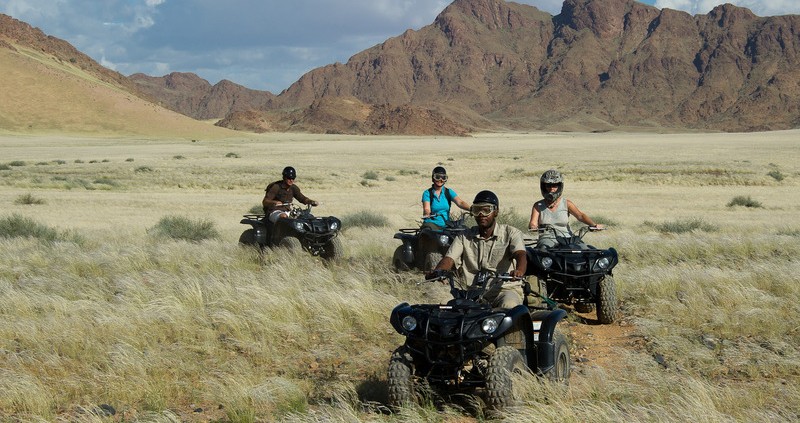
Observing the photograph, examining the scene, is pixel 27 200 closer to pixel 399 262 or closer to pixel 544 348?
pixel 399 262

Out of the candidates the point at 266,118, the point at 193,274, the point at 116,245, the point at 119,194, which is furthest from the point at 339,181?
the point at 266,118

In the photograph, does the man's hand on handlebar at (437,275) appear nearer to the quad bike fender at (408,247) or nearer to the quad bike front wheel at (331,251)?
the quad bike fender at (408,247)

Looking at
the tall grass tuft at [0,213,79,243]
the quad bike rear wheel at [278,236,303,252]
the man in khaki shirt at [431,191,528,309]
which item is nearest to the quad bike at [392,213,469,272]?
the quad bike rear wheel at [278,236,303,252]

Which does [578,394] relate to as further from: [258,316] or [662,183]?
[662,183]

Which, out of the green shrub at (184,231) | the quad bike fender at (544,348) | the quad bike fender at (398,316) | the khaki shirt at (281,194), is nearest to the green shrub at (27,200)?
the green shrub at (184,231)

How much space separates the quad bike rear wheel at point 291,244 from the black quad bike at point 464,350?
6786 millimetres

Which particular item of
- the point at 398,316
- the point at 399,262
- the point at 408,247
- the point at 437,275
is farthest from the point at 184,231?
the point at 398,316

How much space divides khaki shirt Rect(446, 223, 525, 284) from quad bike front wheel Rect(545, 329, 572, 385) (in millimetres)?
706

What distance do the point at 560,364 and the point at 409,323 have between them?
52.4 inches

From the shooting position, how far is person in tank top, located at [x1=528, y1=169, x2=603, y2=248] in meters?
9.38

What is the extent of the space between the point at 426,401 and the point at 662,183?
33.2 metres

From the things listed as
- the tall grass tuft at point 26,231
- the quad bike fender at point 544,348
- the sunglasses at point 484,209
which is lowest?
the tall grass tuft at point 26,231

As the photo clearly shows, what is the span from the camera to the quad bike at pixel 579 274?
8.66 meters

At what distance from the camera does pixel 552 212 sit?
958 centimetres
